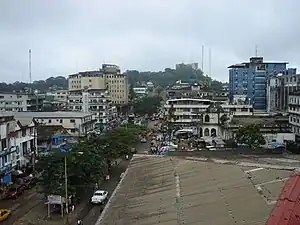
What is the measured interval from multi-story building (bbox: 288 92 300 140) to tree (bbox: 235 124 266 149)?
4220mm

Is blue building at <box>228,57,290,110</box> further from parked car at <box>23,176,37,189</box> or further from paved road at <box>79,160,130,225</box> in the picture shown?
parked car at <box>23,176,37,189</box>

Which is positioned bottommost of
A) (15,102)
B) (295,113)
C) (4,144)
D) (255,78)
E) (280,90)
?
(4,144)

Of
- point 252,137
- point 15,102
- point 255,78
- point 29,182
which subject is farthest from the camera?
point 255,78

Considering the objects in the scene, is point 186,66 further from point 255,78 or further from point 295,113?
point 295,113

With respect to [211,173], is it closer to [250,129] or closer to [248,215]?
[248,215]

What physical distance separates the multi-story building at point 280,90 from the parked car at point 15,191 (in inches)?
1492

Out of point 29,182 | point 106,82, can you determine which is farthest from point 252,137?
point 106,82

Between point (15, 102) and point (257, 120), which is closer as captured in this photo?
point (257, 120)

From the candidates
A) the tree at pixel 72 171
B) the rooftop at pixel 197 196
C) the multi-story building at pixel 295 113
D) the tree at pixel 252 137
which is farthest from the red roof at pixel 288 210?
the multi-story building at pixel 295 113

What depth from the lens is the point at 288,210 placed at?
7074 mm

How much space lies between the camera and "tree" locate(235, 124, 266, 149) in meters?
37.2

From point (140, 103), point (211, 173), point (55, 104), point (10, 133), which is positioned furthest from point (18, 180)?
point (140, 103)

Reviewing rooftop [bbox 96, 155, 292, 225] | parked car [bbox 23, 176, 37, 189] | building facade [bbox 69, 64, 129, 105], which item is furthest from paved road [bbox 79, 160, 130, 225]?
building facade [bbox 69, 64, 129, 105]

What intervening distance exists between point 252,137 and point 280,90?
21.8m
